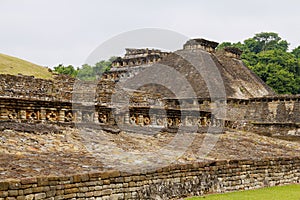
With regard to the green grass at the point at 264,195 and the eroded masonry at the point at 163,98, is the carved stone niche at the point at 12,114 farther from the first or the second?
the green grass at the point at 264,195

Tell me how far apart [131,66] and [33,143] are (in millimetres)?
30600

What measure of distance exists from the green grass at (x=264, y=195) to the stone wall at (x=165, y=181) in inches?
9.8

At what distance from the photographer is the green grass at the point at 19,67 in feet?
89.9

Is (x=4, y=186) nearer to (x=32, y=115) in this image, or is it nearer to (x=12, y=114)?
(x=12, y=114)

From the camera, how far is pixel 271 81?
42.2m

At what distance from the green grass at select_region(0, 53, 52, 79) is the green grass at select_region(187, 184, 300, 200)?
816 inches

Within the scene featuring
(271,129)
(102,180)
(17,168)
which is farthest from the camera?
(271,129)

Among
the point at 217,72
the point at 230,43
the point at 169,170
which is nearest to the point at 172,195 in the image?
the point at 169,170

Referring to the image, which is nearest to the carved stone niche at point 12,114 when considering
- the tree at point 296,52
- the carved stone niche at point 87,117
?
the carved stone niche at point 87,117

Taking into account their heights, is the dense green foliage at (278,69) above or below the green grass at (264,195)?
above

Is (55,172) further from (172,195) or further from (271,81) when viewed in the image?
(271,81)

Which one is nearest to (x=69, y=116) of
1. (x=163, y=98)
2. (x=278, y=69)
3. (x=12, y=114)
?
(x=12, y=114)

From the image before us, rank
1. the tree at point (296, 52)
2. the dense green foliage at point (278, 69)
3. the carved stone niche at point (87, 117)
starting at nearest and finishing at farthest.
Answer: the carved stone niche at point (87, 117), the dense green foliage at point (278, 69), the tree at point (296, 52)

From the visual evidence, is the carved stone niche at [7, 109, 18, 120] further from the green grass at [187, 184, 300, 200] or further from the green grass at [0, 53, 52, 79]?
the green grass at [0, 53, 52, 79]
